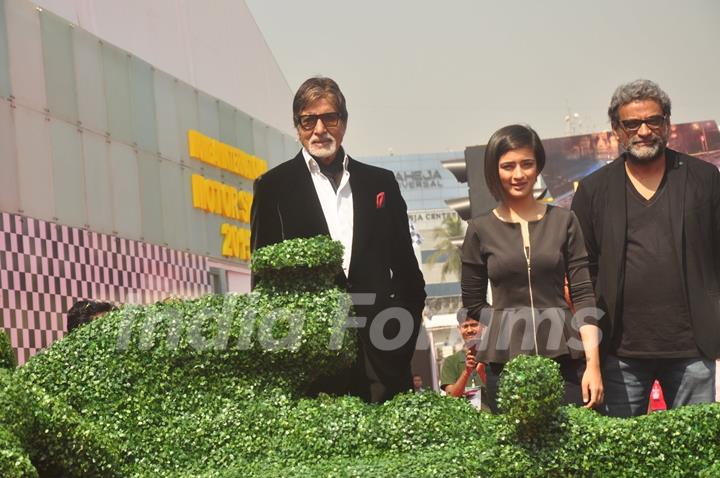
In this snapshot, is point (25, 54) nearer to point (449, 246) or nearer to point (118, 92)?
point (118, 92)

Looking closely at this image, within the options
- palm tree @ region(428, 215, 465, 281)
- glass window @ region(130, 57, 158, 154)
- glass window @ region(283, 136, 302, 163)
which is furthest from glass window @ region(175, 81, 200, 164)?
palm tree @ region(428, 215, 465, 281)

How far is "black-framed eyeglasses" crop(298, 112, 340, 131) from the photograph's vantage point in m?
4.93

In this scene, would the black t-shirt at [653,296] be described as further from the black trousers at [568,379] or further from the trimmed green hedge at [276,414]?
the trimmed green hedge at [276,414]

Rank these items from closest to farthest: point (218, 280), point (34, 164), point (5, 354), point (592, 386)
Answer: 1. point (5, 354)
2. point (592, 386)
3. point (34, 164)
4. point (218, 280)

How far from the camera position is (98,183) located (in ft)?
50.6

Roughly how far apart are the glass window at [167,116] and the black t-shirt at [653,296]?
13.6m

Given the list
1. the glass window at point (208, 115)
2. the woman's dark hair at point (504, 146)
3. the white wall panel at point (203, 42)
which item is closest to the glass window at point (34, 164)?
the white wall panel at point (203, 42)

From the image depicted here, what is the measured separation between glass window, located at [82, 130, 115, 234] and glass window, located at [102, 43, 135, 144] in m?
0.48

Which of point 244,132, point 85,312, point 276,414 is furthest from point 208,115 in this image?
point 276,414

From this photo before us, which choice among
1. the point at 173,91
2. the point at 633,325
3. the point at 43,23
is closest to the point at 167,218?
the point at 173,91

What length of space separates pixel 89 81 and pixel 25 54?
179 centimetres

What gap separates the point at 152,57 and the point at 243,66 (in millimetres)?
4327

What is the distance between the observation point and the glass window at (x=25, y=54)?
1327 centimetres

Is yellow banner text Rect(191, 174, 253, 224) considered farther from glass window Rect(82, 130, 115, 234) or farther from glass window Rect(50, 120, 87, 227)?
glass window Rect(50, 120, 87, 227)
